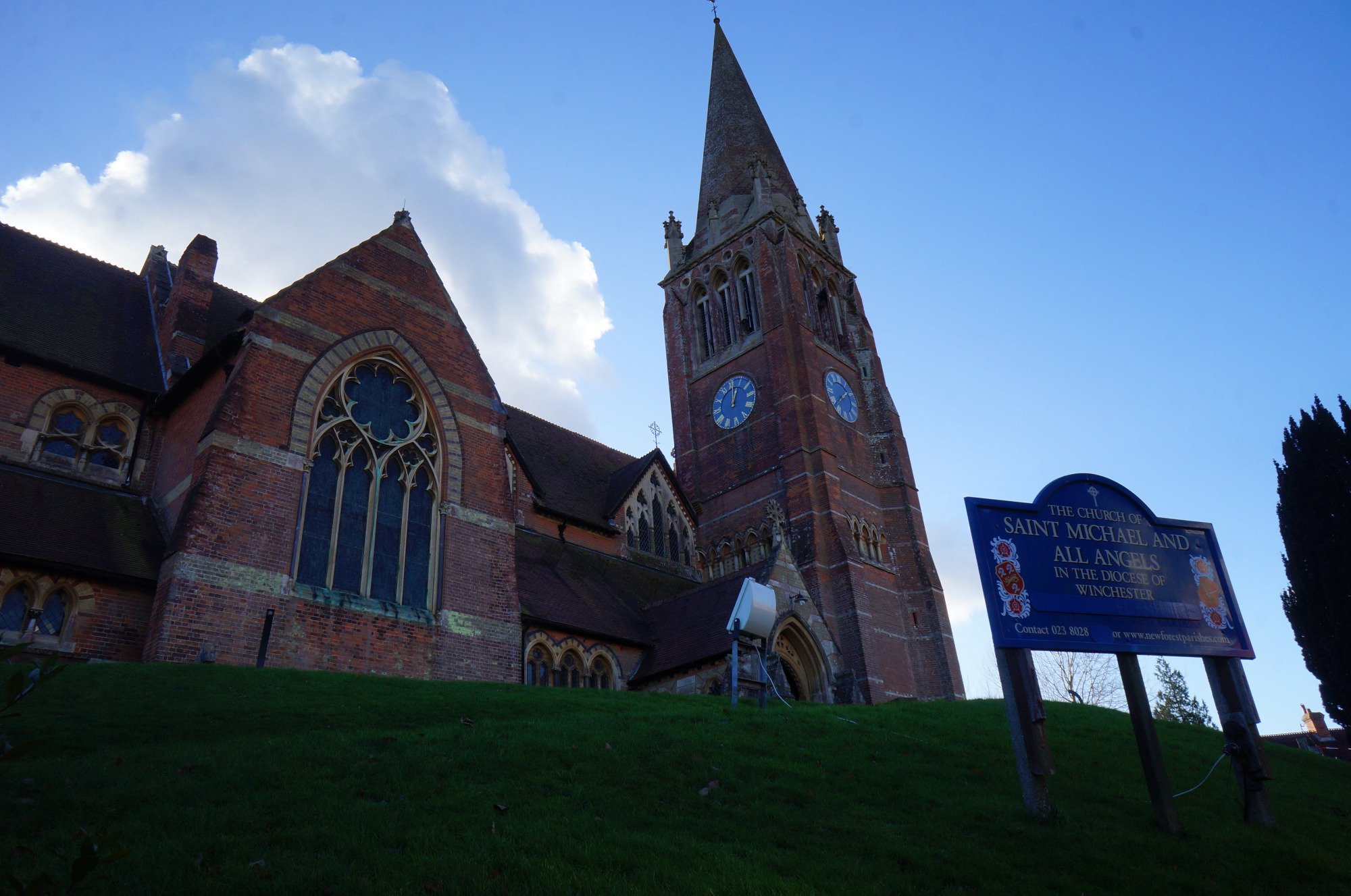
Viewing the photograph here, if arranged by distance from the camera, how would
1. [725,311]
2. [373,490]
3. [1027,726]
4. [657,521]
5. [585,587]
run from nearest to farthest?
[1027,726] < [373,490] < [585,587] < [657,521] < [725,311]

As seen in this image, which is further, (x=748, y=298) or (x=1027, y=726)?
(x=748, y=298)

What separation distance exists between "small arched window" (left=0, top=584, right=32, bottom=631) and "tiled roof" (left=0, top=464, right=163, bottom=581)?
0.51 meters

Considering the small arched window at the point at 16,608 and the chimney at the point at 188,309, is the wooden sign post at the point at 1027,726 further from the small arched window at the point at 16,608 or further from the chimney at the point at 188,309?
the chimney at the point at 188,309

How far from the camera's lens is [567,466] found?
3081 cm

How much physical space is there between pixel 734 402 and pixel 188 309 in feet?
69.9

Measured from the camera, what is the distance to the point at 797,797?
Answer: 33.1 feet

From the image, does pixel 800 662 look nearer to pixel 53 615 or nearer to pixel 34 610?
Result: pixel 53 615

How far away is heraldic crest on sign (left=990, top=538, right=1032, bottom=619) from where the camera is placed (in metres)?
11.7

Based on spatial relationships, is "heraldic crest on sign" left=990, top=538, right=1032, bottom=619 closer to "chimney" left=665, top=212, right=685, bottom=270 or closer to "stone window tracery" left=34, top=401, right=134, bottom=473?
"stone window tracery" left=34, top=401, right=134, bottom=473

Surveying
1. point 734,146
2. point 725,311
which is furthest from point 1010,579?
point 734,146

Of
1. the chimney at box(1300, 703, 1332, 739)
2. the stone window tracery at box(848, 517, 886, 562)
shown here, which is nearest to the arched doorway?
the stone window tracery at box(848, 517, 886, 562)

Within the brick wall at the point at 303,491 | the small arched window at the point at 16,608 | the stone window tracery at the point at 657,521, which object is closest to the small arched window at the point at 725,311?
the stone window tracery at the point at 657,521

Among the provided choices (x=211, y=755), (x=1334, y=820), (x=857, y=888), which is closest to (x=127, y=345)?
(x=211, y=755)

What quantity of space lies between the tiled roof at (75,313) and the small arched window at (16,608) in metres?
5.46
